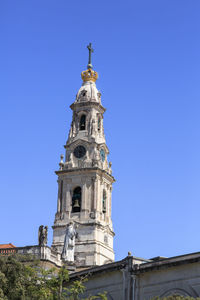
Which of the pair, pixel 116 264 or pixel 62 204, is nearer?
pixel 116 264

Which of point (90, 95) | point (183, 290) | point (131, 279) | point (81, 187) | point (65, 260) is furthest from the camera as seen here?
point (90, 95)

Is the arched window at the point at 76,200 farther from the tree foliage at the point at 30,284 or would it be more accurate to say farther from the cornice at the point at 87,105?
the tree foliage at the point at 30,284

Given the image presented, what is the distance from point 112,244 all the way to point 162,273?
123 feet

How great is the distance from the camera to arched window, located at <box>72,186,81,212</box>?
2640 inches

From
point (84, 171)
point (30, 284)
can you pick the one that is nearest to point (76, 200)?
point (84, 171)

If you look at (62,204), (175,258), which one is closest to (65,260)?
(62,204)

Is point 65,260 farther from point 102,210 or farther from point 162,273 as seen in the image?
point 162,273

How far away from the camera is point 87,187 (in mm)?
67500

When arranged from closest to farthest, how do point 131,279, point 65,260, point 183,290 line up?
point 183,290 → point 131,279 → point 65,260

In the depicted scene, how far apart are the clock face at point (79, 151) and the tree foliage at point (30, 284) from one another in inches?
1413

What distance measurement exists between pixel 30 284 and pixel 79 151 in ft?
126

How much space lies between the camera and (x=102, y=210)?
222 ft

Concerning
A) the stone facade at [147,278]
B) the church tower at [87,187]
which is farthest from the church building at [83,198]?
the stone facade at [147,278]

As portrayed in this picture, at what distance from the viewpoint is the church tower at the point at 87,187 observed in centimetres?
6500
